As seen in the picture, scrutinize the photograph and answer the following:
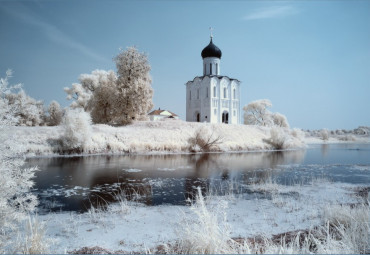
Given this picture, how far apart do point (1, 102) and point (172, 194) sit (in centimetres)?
593

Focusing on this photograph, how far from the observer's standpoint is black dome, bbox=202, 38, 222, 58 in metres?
46.4

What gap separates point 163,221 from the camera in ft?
19.9

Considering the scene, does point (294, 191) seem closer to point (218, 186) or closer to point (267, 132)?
point (218, 186)

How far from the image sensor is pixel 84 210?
718cm

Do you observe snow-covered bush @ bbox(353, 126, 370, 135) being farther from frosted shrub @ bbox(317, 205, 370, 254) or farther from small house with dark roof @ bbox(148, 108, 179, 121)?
frosted shrub @ bbox(317, 205, 370, 254)

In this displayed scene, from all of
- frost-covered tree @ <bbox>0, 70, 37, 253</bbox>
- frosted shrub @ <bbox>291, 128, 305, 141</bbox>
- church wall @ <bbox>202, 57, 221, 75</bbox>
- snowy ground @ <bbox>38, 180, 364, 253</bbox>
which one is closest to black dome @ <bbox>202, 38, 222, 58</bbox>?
church wall @ <bbox>202, 57, 221, 75</bbox>

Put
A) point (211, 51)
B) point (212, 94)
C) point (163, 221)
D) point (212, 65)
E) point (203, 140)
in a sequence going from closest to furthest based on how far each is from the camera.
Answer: point (163, 221), point (203, 140), point (212, 94), point (211, 51), point (212, 65)

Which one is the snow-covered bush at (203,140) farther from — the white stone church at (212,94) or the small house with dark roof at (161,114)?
the small house with dark roof at (161,114)

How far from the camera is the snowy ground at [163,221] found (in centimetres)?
482

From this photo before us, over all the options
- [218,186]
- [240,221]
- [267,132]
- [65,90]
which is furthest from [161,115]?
[240,221]

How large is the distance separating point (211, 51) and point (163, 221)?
4361 cm

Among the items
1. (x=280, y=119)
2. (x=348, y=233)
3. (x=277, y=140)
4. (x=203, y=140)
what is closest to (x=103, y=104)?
(x=203, y=140)

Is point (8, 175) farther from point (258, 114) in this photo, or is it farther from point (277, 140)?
point (258, 114)

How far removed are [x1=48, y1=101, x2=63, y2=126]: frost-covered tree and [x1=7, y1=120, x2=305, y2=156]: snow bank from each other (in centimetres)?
2272
